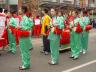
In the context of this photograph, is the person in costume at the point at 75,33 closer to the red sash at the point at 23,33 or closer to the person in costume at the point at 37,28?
the red sash at the point at 23,33

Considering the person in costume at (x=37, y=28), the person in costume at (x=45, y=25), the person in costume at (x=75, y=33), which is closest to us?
the person in costume at (x=75, y=33)

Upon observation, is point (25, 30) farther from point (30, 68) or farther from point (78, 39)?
point (78, 39)

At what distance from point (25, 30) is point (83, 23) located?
3.47 metres

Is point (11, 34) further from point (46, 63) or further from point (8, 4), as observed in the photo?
point (8, 4)

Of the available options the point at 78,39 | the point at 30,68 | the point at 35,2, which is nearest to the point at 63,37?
the point at 78,39

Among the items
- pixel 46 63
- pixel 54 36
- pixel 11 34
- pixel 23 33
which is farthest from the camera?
pixel 11 34

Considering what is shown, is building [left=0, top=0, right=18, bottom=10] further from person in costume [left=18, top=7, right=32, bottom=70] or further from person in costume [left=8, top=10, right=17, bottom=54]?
person in costume [left=18, top=7, right=32, bottom=70]

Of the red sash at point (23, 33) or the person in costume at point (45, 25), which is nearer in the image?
the red sash at point (23, 33)

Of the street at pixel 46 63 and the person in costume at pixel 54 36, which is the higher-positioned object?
the person in costume at pixel 54 36

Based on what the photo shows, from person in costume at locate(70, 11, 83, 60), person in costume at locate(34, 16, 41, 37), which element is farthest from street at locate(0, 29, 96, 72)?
person in costume at locate(34, 16, 41, 37)

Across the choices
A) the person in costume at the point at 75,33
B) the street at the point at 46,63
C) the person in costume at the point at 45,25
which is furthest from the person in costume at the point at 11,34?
the person in costume at the point at 75,33

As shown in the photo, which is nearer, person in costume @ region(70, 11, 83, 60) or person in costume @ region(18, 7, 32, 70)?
person in costume @ region(18, 7, 32, 70)

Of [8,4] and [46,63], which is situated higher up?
[8,4]

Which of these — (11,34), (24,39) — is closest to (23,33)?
(24,39)
